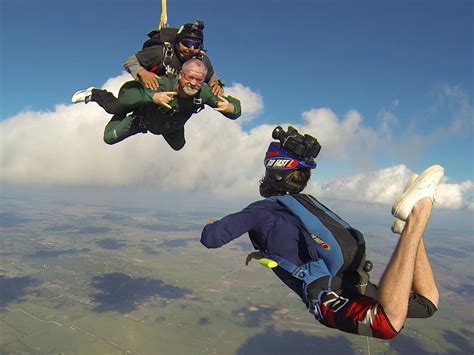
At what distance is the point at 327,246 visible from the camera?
262 centimetres

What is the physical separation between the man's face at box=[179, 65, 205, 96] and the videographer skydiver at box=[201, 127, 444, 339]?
142cm

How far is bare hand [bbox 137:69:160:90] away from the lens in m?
4.06

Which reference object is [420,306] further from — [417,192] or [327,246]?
[417,192]

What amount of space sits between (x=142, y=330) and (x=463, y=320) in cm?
7656

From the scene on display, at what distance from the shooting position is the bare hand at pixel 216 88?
446 centimetres

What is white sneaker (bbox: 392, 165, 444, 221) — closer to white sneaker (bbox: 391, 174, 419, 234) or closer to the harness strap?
white sneaker (bbox: 391, 174, 419, 234)

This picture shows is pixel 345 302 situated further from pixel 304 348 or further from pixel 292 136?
pixel 304 348

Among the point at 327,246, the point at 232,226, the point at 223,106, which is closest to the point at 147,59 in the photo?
the point at 223,106

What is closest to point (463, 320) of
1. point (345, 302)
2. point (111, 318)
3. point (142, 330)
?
point (142, 330)

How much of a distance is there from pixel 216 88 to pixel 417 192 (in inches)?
118

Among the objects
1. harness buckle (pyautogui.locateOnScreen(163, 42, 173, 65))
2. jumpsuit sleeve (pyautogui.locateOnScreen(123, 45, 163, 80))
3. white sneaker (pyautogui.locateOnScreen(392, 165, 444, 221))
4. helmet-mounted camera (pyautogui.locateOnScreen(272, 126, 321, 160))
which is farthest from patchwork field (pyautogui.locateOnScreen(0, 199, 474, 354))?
white sneaker (pyautogui.locateOnScreen(392, 165, 444, 221))

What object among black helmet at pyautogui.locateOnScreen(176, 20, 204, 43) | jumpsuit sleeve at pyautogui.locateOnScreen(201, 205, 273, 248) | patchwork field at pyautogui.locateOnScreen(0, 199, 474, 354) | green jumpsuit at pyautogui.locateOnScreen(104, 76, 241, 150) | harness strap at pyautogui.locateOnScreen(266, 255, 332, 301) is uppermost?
black helmet at pyautogui.locateOnScreen(176, 20, 204, 43)

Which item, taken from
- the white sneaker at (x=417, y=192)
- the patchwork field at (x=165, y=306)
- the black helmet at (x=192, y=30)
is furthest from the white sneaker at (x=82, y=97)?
the patchwork field at (x=165, y=306)

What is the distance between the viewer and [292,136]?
3068 millimetres
